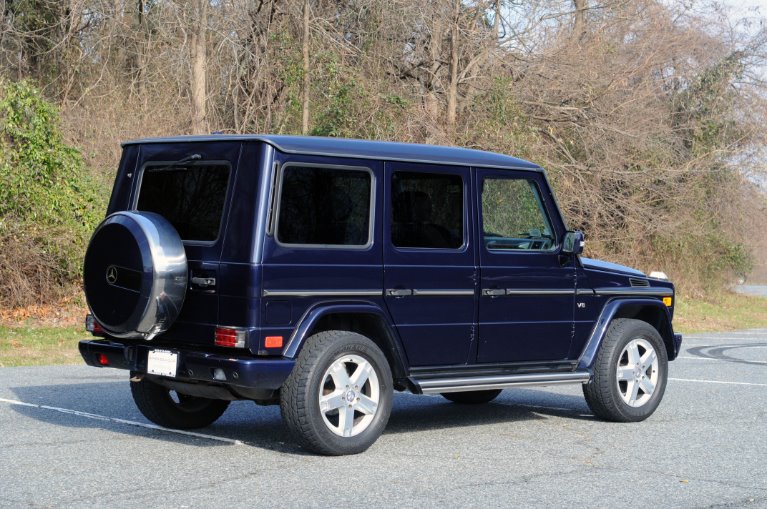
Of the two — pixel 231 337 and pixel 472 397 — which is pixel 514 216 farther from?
pixel 231 337

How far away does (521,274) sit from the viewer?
27.9ft

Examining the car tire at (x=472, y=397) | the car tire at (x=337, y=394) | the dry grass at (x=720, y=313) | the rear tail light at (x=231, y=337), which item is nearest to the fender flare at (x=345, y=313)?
the car tire at (x=337, y=394)

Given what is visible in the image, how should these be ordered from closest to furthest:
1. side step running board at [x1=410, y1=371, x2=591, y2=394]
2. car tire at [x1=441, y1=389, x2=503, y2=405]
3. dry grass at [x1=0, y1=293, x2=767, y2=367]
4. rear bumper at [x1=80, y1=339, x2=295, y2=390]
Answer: rear bumper at [x1=80, y1=339, x2=295, y2=390]
side step running board at [x1=410, y1=371, x2=591, y2=394]
car tire at [x1=441, y1=389, x2=503, y2=405]
dry grass at [x1=0, y1=293, x2=767, y2=367]

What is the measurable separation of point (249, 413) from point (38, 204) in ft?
32.1

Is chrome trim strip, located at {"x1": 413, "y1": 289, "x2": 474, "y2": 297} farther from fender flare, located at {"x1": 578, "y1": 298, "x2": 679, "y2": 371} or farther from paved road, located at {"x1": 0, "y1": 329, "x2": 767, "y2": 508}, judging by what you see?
fender flare, located at {"x1": 578, "y1": 298, "x2": 679, "y2": 371}

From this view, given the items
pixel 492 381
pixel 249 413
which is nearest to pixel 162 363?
pixel 249 413

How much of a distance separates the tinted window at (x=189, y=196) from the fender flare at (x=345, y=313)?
32.1 inches

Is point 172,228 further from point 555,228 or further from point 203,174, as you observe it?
point 555,228

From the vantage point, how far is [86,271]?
7609mm

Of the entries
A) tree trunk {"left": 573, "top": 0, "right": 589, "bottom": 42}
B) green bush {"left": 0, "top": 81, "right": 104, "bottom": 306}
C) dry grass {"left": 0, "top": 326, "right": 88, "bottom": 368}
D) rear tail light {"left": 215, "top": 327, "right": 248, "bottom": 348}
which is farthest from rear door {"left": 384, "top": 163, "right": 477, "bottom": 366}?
tree trunk {"left": 573, "top": 0, "right": 589, "bottom": 42}

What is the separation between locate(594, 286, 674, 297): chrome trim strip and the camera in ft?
29.9

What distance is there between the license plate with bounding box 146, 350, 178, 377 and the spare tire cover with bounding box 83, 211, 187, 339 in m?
0.14

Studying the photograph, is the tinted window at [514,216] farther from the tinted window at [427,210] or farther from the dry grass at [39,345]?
the dry grass at [39,345]

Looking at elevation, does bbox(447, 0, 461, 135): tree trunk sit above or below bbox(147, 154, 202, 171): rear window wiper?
above
